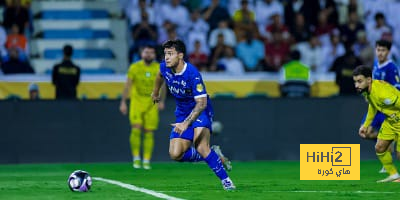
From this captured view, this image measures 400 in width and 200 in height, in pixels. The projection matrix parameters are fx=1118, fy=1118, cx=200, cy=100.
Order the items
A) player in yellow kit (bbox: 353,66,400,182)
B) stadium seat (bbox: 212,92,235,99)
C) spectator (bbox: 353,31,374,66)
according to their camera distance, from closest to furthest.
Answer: player in yellow kit (bbox: 353,66,400,182)
stadium seat (bbox: 212,92,235,99)
spectator (bbox: 353,31,374,66)

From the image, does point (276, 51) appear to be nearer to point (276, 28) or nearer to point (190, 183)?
point (276, 28)

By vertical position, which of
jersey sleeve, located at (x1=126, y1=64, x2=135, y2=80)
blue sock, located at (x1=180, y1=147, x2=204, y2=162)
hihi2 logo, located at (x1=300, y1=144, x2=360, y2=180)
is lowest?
hihi2 logo, located at (x1=300, y1=144, x2=360, y2=180)

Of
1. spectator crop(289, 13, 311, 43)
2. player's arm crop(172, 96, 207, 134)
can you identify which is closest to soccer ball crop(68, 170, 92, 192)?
player's arm crop(172, 96, 207, 134)

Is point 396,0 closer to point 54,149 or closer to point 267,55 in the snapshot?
point 267,55

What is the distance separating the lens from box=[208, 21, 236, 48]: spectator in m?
23.5

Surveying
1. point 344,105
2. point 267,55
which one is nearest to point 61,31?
point 267,55

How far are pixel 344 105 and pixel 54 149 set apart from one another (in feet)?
17.9

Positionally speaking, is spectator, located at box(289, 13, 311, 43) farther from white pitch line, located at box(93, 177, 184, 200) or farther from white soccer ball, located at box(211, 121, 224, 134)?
white pitch line, located at box(93, 177, 184, 200)

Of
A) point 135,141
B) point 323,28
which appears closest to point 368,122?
point 135,141

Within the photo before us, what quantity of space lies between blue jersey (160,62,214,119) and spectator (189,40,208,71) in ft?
29.9

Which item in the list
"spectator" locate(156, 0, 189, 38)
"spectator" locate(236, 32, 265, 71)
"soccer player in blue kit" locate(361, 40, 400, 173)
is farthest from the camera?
"spectator" locate(156, 0, 189, 38)

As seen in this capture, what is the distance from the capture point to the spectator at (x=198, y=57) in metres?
22.8

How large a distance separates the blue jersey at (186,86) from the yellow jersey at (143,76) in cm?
498

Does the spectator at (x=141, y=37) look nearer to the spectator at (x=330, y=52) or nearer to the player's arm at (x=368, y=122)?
the spectator at (x=330, y=52)
